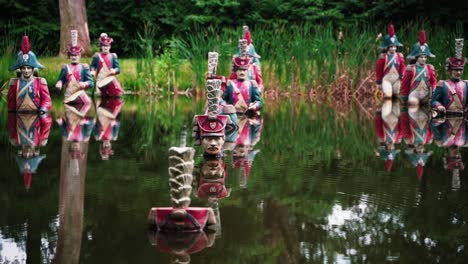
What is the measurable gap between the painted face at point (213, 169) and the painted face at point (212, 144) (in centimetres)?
21

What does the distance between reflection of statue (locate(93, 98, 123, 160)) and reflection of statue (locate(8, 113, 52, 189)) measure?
65 centimetres

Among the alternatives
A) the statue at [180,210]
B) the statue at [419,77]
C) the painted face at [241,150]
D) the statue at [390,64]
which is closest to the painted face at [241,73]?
the painted face at [241,150]

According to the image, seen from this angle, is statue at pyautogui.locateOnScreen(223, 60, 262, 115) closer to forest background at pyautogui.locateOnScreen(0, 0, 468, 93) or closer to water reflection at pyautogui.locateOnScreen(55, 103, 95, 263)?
water reflection at pyautogui.locateOnScreen(55, 103, 95, 263)

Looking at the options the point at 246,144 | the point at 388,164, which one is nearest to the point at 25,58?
the point at 246,144

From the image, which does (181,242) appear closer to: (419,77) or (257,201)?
(257,201)

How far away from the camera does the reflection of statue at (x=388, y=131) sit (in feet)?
29.3

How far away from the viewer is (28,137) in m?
10.3

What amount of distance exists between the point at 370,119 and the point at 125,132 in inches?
155

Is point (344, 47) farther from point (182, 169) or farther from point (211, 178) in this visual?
point (182, 169)

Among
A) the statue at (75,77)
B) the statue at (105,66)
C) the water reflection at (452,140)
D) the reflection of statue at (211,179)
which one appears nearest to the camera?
the reflection of statue at (211,179)

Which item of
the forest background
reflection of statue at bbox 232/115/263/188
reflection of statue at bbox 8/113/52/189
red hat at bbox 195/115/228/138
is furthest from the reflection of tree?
the forest background

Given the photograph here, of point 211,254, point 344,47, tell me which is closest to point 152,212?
point 211,254

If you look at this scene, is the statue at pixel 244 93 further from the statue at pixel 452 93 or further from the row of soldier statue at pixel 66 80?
the row of soldier statue at pixel 66 80

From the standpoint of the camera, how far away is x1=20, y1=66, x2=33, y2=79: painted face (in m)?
13.3
